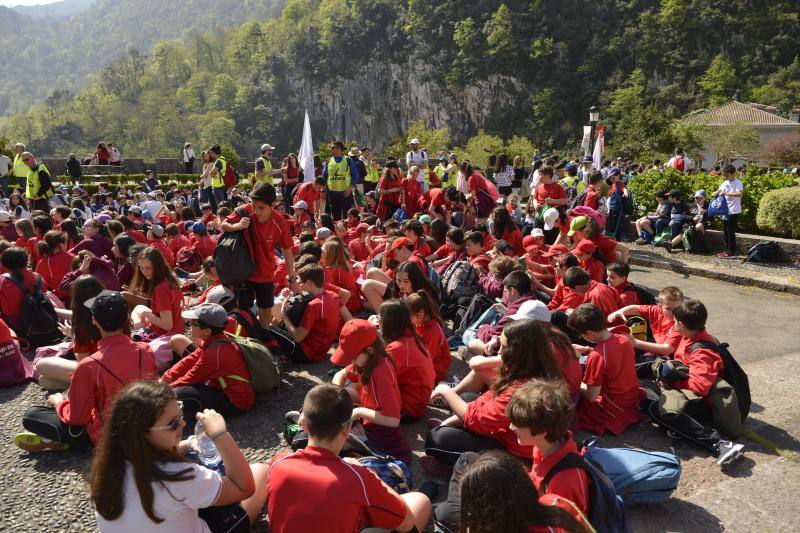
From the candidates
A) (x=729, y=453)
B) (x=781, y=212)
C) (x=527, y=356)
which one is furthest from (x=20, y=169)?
(x=781, y=212)

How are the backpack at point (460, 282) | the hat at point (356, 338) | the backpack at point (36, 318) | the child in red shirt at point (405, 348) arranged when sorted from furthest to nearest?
the backpack at point (460, 282) → the backpack at point (36, 318) → the child in red shirt at point (405, 348) → the hat at point (356, 338)

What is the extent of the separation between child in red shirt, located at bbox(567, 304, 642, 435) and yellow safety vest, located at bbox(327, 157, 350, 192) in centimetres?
805

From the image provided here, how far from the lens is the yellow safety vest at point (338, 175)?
37.3 feet

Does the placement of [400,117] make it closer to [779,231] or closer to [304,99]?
[304,99]

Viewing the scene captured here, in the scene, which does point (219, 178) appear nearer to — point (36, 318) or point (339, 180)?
point (339, 180)

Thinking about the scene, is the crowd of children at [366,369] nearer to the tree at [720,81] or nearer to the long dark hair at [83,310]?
the long dark hair at [83,310]

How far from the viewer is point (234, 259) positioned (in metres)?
5.47

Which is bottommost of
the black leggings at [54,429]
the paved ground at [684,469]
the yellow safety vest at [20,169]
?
the paved ground at [684,469]

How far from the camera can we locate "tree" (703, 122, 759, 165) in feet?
133

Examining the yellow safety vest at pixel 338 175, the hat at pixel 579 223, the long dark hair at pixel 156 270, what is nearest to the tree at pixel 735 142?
the yellow safety vest at pixel 338 175

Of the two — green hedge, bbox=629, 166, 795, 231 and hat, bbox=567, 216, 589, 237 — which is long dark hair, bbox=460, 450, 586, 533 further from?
green hedge, bbox=629, 166, 795, 231

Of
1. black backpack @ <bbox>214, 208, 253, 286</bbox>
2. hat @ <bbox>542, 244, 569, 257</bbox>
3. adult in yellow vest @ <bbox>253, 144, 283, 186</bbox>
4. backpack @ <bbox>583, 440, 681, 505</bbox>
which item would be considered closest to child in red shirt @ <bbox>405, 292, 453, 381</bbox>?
backpack @ <bbox>583, 440, 681, 505</bbox>

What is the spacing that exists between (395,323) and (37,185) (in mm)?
11256

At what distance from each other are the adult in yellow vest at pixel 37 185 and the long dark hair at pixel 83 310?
9204mm
